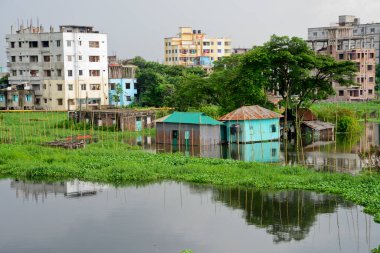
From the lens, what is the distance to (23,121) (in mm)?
44188

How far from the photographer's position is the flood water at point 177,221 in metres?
15.3

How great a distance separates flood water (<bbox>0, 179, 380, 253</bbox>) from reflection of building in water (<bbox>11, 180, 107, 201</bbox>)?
5cm

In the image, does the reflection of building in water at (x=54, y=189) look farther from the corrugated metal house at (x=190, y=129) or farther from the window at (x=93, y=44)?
the window at (x=93, y=44)

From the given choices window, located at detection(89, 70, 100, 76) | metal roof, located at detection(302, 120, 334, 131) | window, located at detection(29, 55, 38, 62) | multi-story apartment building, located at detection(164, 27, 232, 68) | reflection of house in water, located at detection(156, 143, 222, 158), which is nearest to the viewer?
reflection of house in water, located at detection(156, 143, 222, 158)

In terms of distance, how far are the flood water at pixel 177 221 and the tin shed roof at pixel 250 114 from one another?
500 inches

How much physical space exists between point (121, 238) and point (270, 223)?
472 cm

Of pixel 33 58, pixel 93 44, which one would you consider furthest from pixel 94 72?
pixel 33 58

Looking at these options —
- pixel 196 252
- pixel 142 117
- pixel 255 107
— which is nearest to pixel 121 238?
pixel 196 252

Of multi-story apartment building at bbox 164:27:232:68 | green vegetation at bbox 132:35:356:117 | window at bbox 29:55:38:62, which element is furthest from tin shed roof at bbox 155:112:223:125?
multi-story apartment building at bbox 164:27:232:68

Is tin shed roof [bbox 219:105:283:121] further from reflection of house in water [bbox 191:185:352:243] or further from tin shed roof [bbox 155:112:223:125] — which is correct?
reflection of house in water [bbox 191:185:352:243]

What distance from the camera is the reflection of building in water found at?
2178cm

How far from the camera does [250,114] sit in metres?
35.0

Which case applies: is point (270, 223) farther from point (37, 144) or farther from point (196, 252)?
point (37, 144)

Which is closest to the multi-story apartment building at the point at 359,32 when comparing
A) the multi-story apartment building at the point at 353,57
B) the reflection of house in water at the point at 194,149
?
the multi-story apartment building at the point at 353,57
